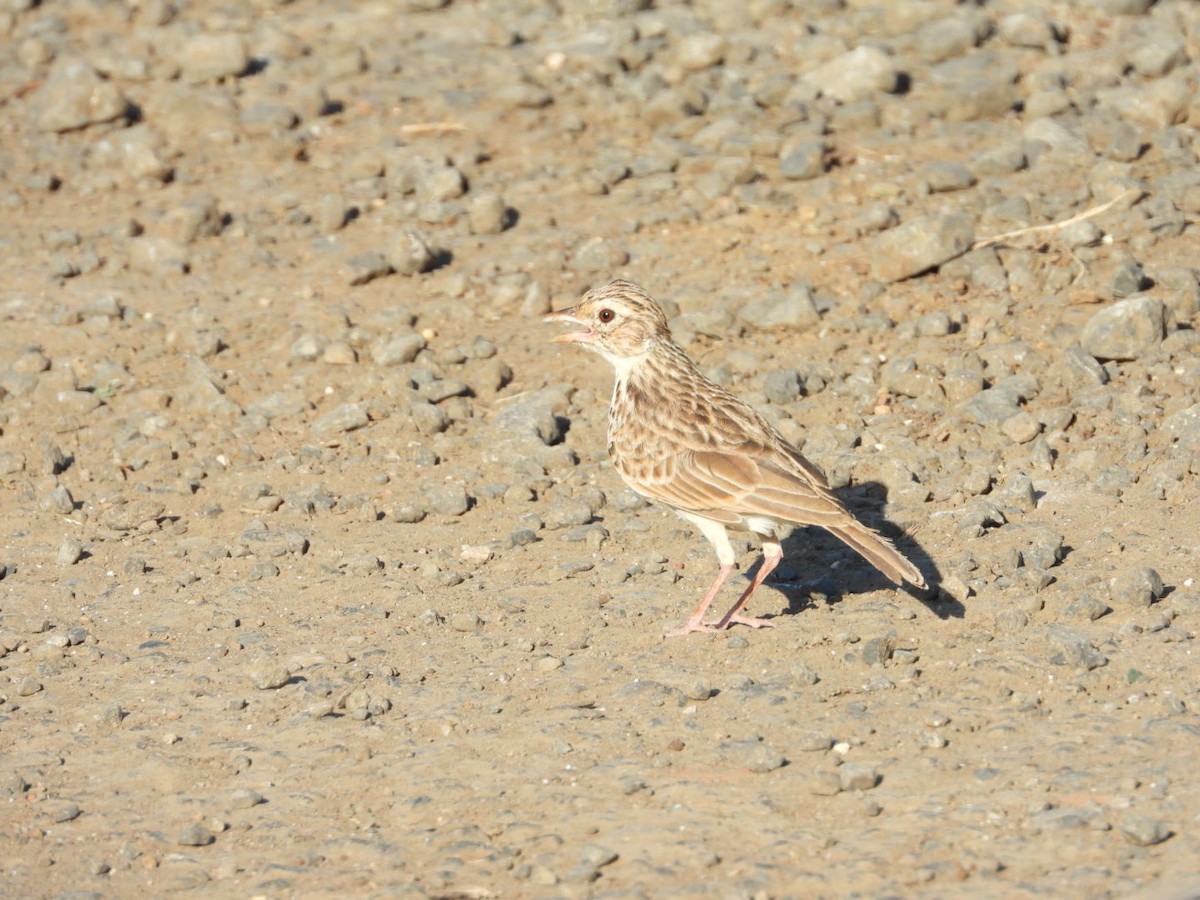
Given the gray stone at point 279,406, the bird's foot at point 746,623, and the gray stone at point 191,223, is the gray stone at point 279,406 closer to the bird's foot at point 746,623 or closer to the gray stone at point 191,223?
the gray stone at point 191,223

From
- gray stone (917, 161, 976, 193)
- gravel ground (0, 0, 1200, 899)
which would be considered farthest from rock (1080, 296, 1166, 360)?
gray stone (917, 161, 976, 193)

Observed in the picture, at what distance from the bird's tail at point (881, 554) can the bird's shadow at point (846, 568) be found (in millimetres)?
640

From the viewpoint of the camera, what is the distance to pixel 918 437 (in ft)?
27.6

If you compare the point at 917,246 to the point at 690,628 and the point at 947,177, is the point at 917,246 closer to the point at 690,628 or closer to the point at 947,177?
the point at 947,177

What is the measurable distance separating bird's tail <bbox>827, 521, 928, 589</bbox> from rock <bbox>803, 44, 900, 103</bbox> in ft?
19.5

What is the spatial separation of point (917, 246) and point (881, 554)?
12.4ft

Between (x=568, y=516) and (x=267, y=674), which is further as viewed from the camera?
(x=568, y=516)

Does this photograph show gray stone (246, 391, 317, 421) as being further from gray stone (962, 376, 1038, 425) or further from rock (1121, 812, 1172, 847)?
rock (1121, 812, 1172, 847)

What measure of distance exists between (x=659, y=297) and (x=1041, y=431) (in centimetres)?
259

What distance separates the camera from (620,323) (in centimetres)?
745

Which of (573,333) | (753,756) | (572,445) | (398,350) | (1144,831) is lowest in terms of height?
(572,445)

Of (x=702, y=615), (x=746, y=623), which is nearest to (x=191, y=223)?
(x=702, y=615)

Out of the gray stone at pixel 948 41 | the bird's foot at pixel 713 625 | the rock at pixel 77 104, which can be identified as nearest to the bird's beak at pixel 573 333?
the bird's foot at pixel 713 625

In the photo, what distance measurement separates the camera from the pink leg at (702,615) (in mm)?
6859
